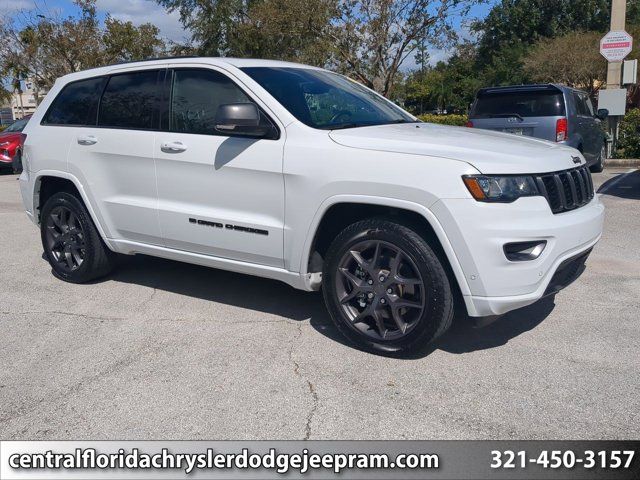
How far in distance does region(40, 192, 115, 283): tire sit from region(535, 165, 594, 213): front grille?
12.0 feet

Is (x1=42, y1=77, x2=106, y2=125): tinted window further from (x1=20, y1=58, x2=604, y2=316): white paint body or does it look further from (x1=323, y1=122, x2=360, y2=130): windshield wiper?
(x1=323, y1=122, x2=360, y2=130): windshield wiper

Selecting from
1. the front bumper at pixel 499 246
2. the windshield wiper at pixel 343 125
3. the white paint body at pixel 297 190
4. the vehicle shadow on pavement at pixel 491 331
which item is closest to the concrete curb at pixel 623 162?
the vehicle shadow on pavement at pixel 491 331

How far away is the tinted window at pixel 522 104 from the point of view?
32.1 feet

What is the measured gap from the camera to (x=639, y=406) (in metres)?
3.30

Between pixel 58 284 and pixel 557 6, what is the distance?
132 feet

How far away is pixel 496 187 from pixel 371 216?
2.71ft

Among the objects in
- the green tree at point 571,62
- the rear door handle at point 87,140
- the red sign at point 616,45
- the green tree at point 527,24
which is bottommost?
the rear door handle at point 87,140

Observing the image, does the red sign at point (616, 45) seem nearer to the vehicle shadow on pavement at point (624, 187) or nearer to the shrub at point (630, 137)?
the shrub at point (630, 137)

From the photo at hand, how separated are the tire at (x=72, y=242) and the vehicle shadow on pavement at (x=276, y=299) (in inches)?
14.9

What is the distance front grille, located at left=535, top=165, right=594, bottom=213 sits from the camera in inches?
146

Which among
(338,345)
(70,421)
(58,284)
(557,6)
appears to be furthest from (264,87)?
(557,6)

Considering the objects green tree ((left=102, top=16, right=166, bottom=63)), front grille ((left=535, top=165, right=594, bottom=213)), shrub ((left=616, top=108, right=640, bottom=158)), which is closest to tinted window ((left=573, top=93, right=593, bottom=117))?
shrub ((left=616, top=108, right=640, bottom=158))

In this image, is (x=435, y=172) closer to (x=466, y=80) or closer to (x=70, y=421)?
(x=70, y=421)

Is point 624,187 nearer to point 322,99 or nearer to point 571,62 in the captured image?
point 322,99
